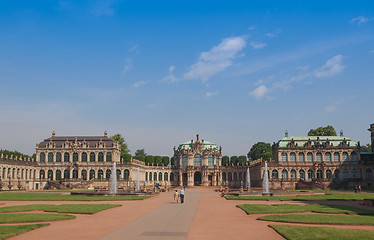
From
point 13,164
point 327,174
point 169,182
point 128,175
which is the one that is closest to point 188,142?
point 169,182

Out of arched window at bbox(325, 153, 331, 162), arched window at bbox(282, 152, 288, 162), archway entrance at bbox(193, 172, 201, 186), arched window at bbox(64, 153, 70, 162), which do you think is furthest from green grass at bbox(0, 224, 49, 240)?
archway entrance at bbox(193, 172, 201, 186)

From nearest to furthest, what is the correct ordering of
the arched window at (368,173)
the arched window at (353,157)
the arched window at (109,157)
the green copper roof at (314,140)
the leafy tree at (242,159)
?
the arched window at (368,173) < the arched window at (353,157) < the green copper roof at (314,140) < the arched window at (109,157) < the leafy tree at (242,159)

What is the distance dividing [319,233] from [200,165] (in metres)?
101

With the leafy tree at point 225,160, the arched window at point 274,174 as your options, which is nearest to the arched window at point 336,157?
the arched window at point 274,174

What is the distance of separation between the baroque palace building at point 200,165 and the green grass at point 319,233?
74770 millimetres

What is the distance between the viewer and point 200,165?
393 ft

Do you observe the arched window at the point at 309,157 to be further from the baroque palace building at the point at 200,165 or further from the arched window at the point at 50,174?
the arched window at the point at 50,174


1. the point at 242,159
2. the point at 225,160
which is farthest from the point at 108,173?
the point at 242,159

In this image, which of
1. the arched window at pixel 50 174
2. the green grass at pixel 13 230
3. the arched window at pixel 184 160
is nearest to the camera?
the green grass at pixel 13 230

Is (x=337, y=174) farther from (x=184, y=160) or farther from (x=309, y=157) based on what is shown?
(x=184, y=160)

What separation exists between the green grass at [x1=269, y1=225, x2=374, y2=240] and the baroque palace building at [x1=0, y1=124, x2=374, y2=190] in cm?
7477

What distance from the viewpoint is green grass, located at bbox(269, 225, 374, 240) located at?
18031 mm

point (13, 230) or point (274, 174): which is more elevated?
point (274, 174)

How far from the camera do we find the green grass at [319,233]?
18.0 metres
